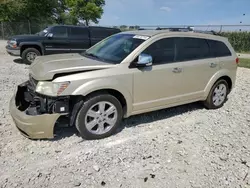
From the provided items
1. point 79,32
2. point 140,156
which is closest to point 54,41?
point 79,32

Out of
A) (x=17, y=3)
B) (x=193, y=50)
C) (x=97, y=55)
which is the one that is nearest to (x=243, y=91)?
(x=193, y=50)

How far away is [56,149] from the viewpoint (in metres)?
3.32

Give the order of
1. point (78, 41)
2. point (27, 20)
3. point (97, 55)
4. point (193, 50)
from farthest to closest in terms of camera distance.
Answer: point (27, 20) < point (78, 41) < point (193, 50) < point (97, 55)

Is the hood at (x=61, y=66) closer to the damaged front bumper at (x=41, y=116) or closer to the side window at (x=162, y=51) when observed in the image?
the damaged front bumper at (x=41, y=116)

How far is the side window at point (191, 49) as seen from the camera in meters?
4.34

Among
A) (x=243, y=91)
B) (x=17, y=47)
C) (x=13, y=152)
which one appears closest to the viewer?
(x=13, y=152)

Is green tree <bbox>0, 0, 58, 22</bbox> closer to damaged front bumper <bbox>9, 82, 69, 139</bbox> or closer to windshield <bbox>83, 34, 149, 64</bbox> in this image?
windshield <bbox>83, 34, 149, 64</bbox>

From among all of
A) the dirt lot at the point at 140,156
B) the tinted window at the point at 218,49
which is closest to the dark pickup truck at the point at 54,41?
the dirt lot at the point at 140,156

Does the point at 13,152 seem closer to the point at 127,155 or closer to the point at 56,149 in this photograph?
the point at 56,149

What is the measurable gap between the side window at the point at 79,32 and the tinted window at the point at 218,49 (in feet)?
22.5

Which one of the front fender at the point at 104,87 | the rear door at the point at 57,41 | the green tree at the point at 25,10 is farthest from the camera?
the green tree at the point at 25,10

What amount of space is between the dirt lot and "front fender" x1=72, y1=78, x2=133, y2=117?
639 mm

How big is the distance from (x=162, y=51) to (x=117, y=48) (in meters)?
0.82

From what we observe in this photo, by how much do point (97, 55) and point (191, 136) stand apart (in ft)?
7.30
